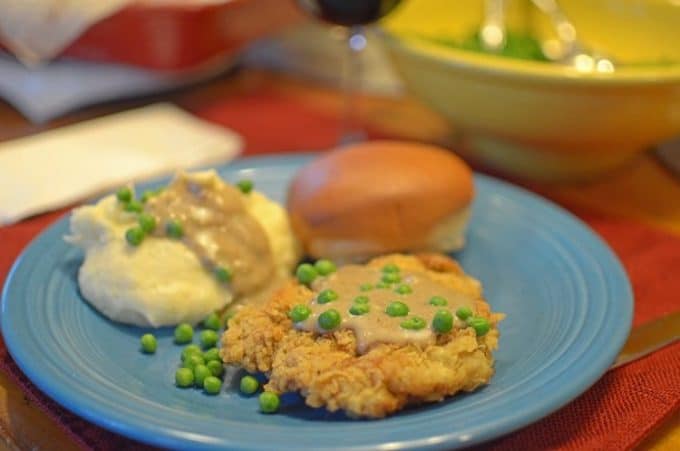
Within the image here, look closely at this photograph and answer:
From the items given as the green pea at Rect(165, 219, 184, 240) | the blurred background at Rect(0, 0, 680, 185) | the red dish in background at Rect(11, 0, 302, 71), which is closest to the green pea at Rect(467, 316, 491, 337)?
the green pea at Rect(165, 219, 184, 240)

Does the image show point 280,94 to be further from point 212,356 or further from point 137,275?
point 212,356

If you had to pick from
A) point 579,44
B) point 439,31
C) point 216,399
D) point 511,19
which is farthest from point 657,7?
point 216,399

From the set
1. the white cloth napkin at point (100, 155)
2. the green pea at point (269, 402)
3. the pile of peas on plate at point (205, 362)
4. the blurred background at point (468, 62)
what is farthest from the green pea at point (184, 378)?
the blurred background at point (468, 62)

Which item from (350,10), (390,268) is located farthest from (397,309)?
(350,10)

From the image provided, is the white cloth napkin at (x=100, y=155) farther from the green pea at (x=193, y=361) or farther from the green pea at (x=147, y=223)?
the green pea at (x=193, y=361)

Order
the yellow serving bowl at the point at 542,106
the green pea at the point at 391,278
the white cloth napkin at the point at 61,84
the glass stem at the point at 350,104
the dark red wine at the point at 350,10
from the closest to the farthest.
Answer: the green pea at the point at 391,278, the yellow serving bowl at the point at 542,106, the dark red wine at the point at 350,10, the glass stem at the point at 350,104, the white cloth napkin at the point at 61,84
